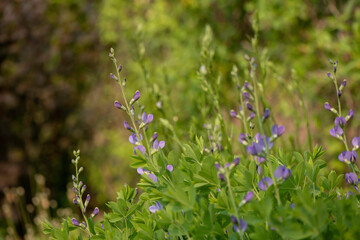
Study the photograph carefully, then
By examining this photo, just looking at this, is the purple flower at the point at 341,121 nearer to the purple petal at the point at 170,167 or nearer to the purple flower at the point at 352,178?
the purple flower at the point at 352,178

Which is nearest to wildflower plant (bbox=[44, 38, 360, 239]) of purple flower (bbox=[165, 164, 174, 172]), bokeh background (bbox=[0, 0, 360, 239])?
purple flower (bbox=[165, 164, 174, 172])

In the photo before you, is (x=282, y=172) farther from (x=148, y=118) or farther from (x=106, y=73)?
(x=106, y=73)

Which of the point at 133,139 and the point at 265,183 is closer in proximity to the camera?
the point at 265,183

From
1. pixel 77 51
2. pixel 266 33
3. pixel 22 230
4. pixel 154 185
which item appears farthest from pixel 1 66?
pixel 154 185

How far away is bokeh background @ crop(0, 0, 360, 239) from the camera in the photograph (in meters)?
3.77

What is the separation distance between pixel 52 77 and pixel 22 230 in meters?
1.88

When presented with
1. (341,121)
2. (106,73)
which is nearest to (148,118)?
(341,121)

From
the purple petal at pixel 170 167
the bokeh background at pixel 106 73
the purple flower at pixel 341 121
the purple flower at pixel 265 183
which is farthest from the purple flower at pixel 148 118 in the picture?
the bokeh background at pixel 106 73

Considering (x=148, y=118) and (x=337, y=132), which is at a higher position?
(x=148, y=118)

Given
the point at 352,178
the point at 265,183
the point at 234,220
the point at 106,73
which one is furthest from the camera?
the point at 106,73

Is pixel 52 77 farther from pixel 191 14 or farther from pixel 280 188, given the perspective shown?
pixel 280 188

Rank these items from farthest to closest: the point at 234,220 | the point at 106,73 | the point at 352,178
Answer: the point at 106,73 → the point at 352,178 → the point at 234,220

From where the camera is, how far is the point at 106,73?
20.4 ft

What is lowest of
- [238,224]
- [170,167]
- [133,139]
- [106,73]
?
[238,224]
